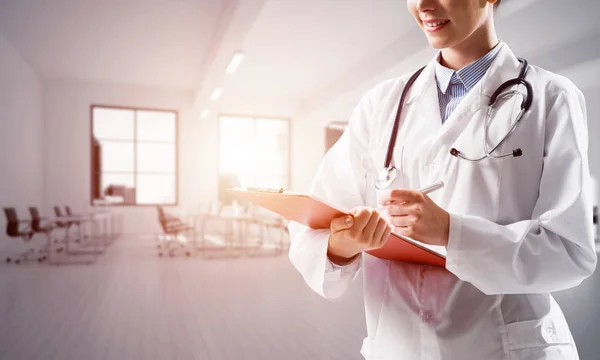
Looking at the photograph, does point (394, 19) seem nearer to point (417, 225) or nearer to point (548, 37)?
point (548, 37)

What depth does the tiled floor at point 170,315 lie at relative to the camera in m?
3.29

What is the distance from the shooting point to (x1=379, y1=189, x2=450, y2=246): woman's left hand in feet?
2.21

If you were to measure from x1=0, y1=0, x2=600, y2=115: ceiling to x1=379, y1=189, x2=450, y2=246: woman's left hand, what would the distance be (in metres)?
5.01

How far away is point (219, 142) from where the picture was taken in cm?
1209

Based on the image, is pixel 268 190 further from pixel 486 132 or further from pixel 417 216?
pixel 486 132

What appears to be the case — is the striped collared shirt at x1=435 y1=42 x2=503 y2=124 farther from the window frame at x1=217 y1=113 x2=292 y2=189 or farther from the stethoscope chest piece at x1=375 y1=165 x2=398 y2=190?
the window frame at x1=217 y1=113 x2=292 y2=189

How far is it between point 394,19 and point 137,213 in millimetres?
7822

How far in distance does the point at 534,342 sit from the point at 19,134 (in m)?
10.1

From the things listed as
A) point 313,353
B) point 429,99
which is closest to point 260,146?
point 313,353

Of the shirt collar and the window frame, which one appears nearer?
the shirt collar

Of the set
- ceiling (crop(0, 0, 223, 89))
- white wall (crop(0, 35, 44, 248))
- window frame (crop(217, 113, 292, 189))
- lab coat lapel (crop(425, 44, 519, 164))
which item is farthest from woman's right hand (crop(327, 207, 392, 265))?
window frame (crop(217, 113, 292, 189))

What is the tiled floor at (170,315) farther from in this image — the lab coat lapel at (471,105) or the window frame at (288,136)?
the window frame at (288,136)

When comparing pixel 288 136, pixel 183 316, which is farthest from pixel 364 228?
pixel 288 136

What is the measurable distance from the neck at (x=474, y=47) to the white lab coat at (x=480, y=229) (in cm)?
4
